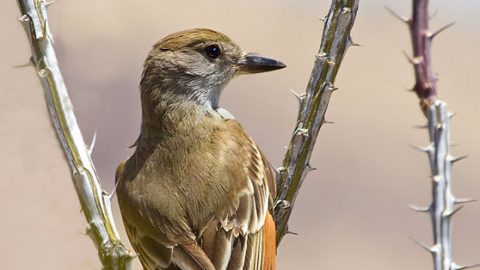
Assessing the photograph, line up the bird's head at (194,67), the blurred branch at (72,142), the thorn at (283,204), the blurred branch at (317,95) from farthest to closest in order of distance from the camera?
the bird's head at (194,67)
the thorn at (283,204)
the blurred branch at (317,95)
the blurred branch at (72,142)

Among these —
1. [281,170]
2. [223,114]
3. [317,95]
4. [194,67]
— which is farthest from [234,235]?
[194,67]

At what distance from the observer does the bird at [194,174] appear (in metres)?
5.59

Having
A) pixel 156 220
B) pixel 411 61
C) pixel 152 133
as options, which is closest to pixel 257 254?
pixel 156 220

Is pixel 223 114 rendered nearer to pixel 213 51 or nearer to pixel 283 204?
pixel 213 51

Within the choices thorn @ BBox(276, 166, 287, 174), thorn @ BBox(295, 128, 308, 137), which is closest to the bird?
thorn @ BBox(276, 166, 287, 174)

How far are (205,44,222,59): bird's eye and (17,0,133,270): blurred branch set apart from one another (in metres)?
1.81

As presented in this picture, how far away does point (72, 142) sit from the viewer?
471 centimetres

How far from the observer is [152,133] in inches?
245

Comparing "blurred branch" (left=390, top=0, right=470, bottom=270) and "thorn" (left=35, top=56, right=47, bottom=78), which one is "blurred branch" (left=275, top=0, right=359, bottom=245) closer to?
"blurred branch" (left=390, top=0, right=470, bottom=270)

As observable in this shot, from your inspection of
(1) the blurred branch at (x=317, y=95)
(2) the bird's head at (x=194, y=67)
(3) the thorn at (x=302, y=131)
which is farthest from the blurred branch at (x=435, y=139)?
(2) the bird's head at (x=194, y=67)

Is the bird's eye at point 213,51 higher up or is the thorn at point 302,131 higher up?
the bird's eye at point 213,51

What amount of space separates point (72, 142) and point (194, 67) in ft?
6.33

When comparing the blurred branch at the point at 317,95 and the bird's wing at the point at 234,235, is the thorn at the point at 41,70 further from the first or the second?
the blurred branch at the point at 317,95

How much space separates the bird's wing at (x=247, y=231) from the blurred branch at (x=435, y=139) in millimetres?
1169
